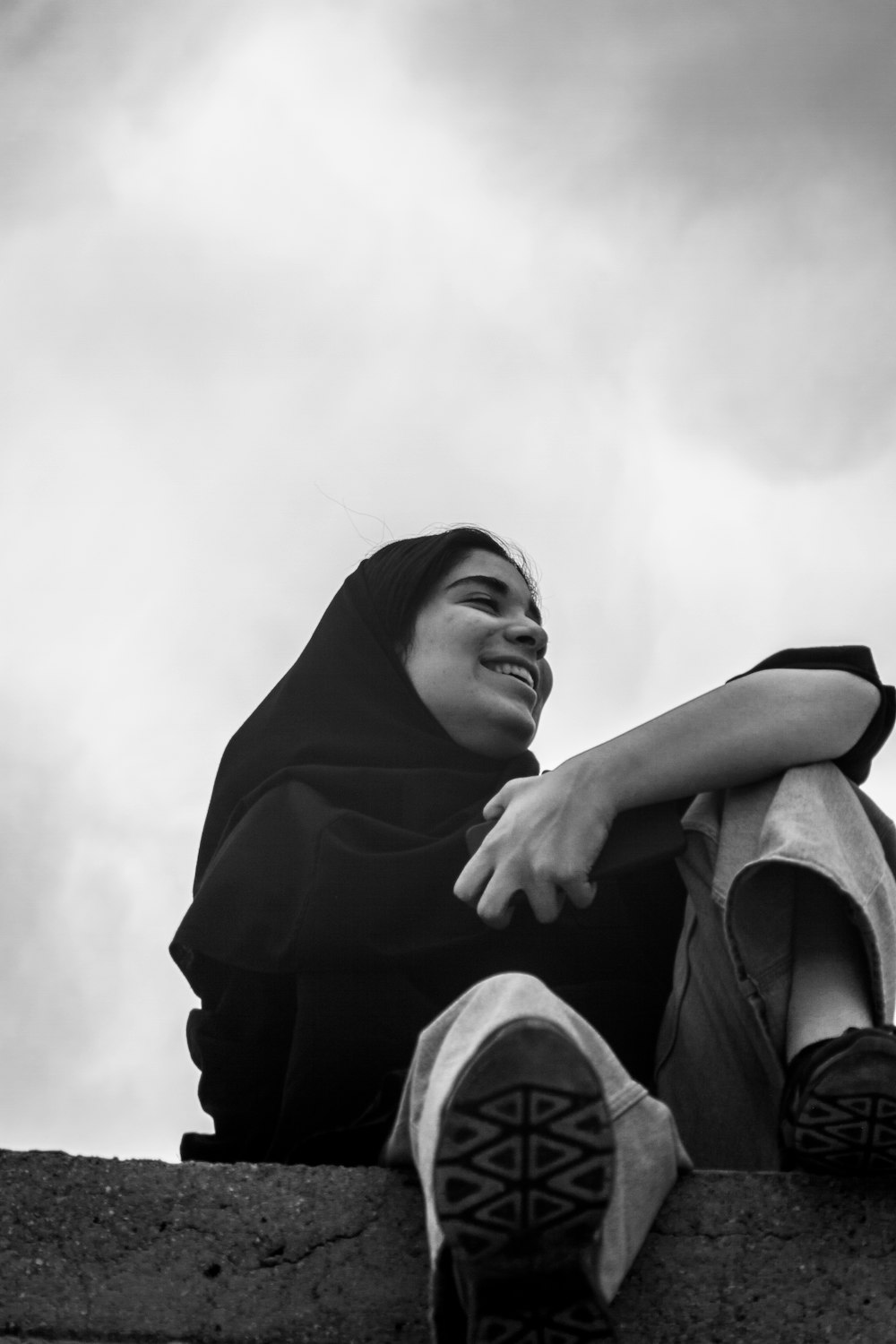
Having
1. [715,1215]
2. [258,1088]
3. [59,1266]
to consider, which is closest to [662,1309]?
[715,1215]

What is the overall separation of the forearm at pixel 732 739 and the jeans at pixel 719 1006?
0.05m

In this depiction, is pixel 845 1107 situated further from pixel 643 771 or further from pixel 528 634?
pixel 528 634

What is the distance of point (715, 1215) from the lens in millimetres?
2463

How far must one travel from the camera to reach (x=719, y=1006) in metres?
2.95

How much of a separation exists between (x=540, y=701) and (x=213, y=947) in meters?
1.20

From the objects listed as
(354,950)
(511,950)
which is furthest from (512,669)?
(354,950)

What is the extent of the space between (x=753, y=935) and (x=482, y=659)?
138 cm

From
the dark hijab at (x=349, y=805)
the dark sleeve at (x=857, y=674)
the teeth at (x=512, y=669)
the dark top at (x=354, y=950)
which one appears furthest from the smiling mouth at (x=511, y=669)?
the dark sleeve at (x=857, y=674)

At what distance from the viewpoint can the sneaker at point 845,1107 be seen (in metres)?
2.35

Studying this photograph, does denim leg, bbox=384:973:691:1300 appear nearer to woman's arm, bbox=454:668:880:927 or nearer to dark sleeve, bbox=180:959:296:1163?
woman's arm, bbox=454:668:880:927

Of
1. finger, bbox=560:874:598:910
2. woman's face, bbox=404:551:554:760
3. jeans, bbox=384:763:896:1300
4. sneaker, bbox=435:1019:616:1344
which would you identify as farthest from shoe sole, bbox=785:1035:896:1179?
woman's face, bbox=404:551:554:760

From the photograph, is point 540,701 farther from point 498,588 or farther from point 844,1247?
point 844,1247

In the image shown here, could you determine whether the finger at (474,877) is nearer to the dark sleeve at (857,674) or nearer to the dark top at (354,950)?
the dark top at (354,950)

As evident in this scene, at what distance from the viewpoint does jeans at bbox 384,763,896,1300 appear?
7.30 feet
